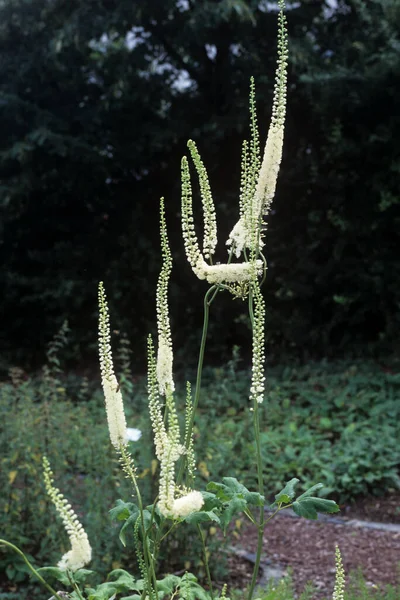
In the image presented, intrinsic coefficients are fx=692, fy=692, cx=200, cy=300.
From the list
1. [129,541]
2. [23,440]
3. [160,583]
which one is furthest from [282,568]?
[160,583]

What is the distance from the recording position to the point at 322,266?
8.92 meters

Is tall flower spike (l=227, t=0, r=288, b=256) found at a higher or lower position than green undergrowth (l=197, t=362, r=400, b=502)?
higher

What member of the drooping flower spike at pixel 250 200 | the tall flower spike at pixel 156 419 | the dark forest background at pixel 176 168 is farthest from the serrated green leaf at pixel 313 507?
the dark forest background at pixel 176 168

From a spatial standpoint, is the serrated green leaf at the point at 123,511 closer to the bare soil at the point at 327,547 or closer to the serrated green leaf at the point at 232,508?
the serrated green leaf at the point at 232,508

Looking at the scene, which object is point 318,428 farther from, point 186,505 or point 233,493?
point 186,505

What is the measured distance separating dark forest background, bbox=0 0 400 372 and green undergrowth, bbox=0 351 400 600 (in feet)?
3.29

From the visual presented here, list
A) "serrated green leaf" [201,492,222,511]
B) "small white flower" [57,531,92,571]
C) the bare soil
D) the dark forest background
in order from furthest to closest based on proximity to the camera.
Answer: the dark forest background, the bare soil, "serrated green leaf" [201,492,222,511], "small white flower" [57,531,92,571]

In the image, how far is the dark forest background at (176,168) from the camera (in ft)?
27.7

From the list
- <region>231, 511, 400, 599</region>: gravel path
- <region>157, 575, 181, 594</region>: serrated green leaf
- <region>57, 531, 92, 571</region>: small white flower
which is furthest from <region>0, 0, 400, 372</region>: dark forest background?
<region>57, 531, 92, 571</region>: small white flower

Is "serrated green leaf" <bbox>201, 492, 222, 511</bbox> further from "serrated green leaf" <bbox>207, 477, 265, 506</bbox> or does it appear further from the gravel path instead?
the gravel path

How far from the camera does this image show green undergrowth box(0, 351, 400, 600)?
13.0 feet

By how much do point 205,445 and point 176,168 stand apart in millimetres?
5933

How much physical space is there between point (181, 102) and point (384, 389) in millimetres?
4772

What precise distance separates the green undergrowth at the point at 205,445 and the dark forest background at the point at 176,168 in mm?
1003
